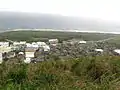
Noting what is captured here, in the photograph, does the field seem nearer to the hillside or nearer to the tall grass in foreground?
the tall grass in foreground

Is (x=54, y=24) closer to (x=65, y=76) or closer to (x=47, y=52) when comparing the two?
(x=47, y=52)

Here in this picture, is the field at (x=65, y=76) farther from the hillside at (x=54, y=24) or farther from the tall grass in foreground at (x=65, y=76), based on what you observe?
the hillside at (x=54, y=24)

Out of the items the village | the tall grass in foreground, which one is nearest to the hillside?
the village

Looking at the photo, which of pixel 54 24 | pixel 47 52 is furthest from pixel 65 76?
pixel 54 24

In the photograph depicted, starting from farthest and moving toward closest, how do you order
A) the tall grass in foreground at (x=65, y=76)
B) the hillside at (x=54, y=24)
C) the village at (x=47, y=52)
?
the hillside at (x=54, y=24)
the village at (x=47, y=52)
the tall grass in foreground at (x=65, y=76)

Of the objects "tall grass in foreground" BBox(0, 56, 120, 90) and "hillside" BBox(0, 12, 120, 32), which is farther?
"hillside" BBox(0, 12, 120, 32)

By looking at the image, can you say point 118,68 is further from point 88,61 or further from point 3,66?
point 3,66

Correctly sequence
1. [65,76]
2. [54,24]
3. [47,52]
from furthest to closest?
1. [54,24]
2. [47,52]
3. [65,76]

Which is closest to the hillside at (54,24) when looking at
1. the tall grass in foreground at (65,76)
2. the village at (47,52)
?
the village at (47,52)

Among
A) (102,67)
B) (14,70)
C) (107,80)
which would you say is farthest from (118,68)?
(14,70)
